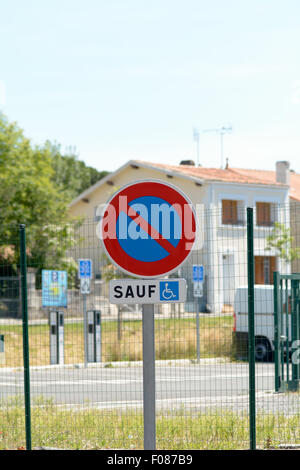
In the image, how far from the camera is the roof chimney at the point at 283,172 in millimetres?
49844

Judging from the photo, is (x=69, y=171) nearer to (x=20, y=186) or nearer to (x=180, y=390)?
(x=20, y=186)

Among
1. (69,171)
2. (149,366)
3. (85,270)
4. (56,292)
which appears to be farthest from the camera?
(69,171)

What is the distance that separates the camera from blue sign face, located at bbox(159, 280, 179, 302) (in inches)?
201

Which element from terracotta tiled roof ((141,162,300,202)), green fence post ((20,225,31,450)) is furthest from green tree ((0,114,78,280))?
green fence post ((20,225,31,450))

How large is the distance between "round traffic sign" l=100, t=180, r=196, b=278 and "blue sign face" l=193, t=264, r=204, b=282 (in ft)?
9.64

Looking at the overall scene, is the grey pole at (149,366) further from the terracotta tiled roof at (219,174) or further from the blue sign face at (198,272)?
the terracotta tiled roof at (219,174)

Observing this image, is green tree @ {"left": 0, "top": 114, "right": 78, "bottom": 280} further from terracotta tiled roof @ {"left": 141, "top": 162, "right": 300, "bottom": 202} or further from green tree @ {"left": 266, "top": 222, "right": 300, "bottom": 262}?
green tree @ {"left": 266, "top": 222, "right": 300, "bottom": 262}

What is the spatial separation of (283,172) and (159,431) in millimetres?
42402

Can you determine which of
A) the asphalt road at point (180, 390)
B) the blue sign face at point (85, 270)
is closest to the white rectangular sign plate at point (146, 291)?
the asphalt road at point (180, 390)

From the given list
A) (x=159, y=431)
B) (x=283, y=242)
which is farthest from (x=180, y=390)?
(x=283, y=242)

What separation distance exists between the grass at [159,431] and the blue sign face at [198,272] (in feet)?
5.14

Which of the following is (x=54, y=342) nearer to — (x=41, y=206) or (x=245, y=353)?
(x=245, y=353)

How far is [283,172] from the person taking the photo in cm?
4988
